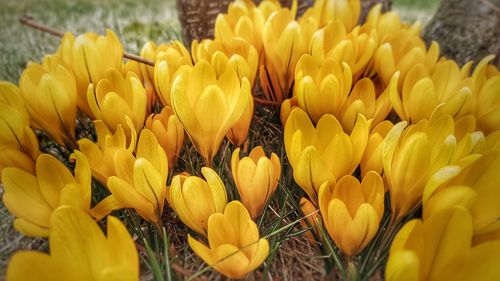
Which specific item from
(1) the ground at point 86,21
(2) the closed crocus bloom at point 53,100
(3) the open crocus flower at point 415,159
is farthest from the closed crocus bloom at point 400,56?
(1) the ground at point 86,21

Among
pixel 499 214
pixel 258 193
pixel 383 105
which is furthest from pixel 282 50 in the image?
pixel 499 214

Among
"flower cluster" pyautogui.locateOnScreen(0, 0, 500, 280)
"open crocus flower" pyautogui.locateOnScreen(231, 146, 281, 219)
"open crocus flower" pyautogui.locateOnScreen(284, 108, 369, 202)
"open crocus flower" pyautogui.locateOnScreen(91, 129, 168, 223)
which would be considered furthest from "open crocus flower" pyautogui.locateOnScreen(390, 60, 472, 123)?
"open crocus flower" pyautogui.locateOnScreen(91, 129, 168, 223)

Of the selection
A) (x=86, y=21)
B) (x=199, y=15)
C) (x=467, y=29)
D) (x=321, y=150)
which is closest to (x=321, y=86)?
(x=321, y=150)

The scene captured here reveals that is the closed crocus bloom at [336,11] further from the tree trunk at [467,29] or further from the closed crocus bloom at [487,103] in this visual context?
the tree trunk at [467,29]

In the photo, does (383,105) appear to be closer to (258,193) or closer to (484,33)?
(258,193)

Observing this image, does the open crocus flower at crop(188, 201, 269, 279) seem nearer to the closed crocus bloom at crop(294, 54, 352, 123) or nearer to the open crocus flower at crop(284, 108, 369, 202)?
the open crocus flower at crop(284, 108, 369, 202)

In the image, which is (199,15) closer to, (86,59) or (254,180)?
(86,59)

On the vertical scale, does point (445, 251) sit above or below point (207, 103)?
below
